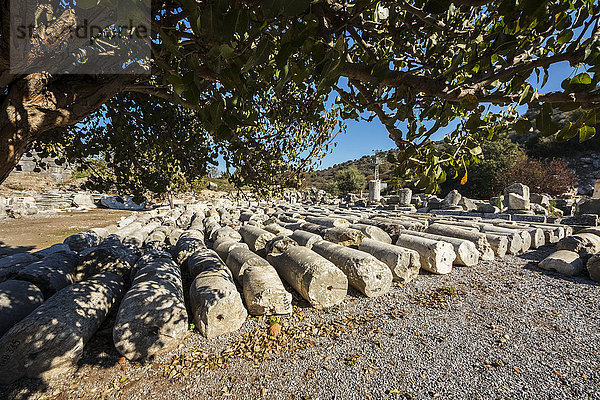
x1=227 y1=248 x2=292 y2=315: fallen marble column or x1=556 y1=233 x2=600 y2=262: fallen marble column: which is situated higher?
x1=556 y1=233 x2=600 y2=262: fallen marble column

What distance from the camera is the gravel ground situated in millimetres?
2713

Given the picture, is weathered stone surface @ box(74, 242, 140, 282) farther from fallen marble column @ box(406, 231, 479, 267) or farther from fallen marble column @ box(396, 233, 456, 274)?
fallen marble column @ box(406, 231, 479, 267)

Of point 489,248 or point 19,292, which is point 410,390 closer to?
point 19,292

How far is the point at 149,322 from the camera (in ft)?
10.6

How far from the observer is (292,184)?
5016mm

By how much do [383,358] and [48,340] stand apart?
4241 mm

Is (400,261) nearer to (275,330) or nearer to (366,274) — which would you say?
(366,274)

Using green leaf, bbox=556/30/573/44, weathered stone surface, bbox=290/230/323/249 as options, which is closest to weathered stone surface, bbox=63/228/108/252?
weathered stone surface, bbox=290/230/323/249

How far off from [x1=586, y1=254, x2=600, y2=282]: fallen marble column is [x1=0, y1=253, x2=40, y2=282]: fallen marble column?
12061mm

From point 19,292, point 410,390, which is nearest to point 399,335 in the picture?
point 410,390

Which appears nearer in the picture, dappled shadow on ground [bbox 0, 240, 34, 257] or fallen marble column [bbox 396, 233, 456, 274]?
fallen marble column [bbox 396, 233, 456, 274]

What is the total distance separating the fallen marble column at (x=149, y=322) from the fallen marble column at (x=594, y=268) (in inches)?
338

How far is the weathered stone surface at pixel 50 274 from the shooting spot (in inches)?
162

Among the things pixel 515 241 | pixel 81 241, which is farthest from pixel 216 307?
→ pixel 515 241
